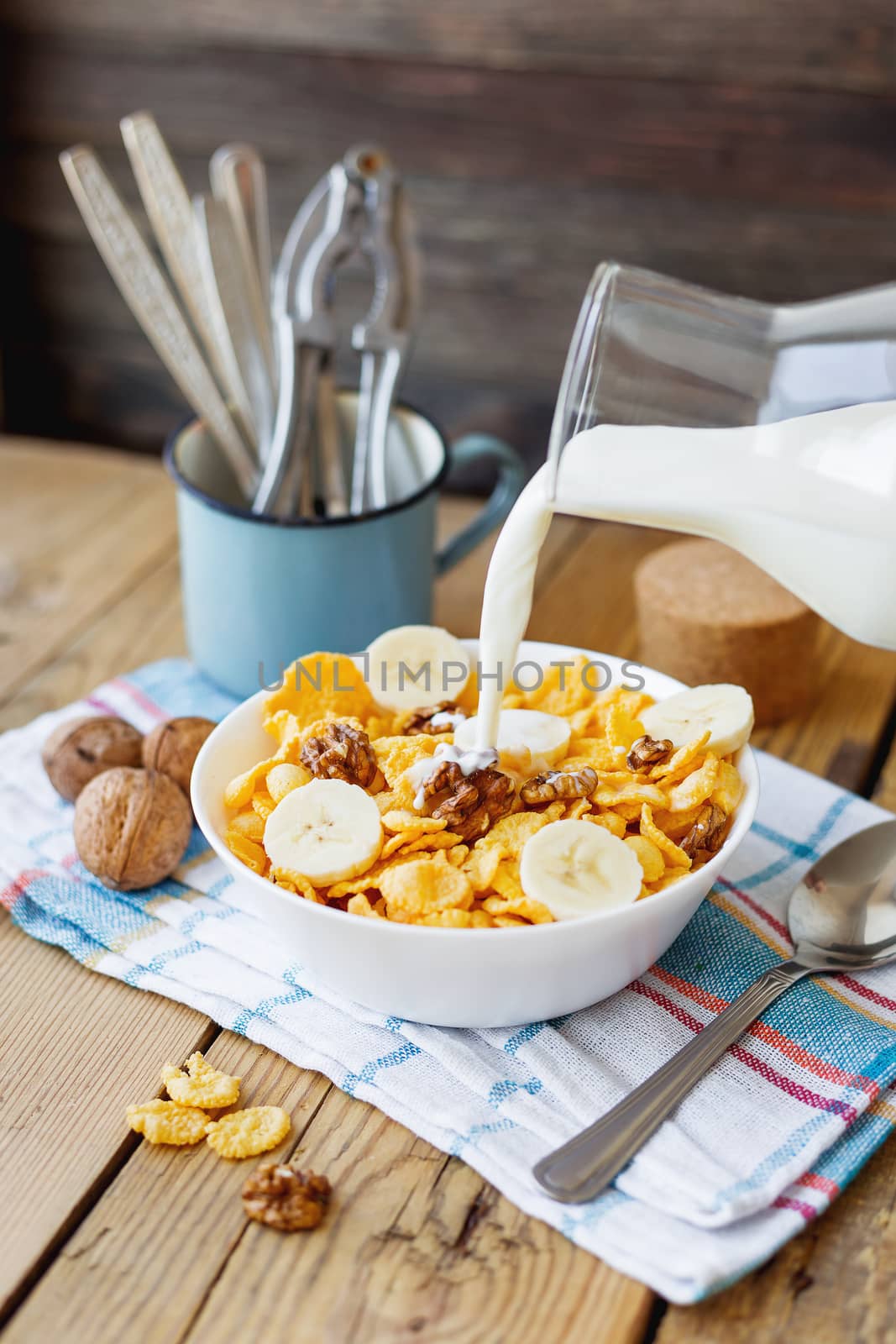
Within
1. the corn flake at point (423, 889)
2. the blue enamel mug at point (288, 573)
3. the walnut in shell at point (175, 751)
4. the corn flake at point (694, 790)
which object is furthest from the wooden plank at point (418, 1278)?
the blue enamel mug at point (288, 573)

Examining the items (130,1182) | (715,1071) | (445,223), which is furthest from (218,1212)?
(445,223)

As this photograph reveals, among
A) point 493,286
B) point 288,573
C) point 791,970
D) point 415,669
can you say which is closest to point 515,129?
point 493,286

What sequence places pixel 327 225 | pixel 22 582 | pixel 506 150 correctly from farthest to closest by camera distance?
pixel 506 150 < pixel 22 582 < pixel 327 225

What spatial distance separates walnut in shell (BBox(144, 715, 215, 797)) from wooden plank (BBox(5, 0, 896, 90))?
0.84 meters

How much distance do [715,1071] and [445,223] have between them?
1057 millimetres

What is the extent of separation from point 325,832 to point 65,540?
0.77 metres

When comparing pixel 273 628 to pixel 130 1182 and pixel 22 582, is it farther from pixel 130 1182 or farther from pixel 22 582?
pixel 130 1182

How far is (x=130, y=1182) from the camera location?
686 millimetres

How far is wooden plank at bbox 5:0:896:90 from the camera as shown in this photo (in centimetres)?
128

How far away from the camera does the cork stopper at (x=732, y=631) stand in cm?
109

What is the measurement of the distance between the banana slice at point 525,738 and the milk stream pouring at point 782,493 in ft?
0.48

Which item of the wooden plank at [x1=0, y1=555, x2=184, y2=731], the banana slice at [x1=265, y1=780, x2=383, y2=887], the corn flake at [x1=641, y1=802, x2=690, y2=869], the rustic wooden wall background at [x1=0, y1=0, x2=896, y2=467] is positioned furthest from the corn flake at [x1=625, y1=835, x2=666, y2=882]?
the rustic wooden wall background at [x1=0, y1=0, x2=896, y2=467]

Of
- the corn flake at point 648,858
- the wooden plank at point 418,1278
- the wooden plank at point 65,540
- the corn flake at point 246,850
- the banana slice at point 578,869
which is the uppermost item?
the banana slice at point 578,869

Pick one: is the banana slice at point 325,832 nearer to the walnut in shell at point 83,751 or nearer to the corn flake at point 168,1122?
the corn flake at point 168,1122
